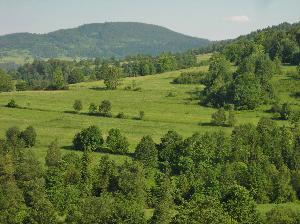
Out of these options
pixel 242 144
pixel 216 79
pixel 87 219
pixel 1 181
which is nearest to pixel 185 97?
pixel 216 79

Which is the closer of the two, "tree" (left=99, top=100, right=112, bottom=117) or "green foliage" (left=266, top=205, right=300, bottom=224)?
"green foliage" (left=266, top=205, right=300, bottom=224)

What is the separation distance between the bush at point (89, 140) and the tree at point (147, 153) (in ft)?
43.0

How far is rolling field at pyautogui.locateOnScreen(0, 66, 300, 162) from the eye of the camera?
420 feet

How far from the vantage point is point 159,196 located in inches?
3214

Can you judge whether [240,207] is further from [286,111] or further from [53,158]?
[286,111]

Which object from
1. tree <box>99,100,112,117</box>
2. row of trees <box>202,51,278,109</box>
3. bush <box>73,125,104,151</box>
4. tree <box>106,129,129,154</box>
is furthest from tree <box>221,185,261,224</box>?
row of trees <box>202,51,278,109</box>

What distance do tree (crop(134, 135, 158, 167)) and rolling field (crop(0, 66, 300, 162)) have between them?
5.52m

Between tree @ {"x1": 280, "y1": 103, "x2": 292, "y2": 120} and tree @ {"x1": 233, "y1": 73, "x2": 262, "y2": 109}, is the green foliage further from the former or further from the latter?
tree @ {"x1": 233, "y1": 73, "x2": 262, "y2": 109}

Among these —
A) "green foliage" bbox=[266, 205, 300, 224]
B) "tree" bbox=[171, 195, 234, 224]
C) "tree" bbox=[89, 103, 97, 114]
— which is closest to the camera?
"tree" bbox=[171, 195, 234, 224]

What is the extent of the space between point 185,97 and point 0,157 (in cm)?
Answer: 9917

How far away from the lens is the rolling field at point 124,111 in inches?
5044

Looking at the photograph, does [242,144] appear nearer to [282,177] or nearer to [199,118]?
[282,177]

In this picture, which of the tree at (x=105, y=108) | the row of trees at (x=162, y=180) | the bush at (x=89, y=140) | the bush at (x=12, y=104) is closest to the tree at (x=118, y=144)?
the row of trees at (x=162, y=180)

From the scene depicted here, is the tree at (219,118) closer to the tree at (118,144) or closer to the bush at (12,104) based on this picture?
the tree at (118,144)
